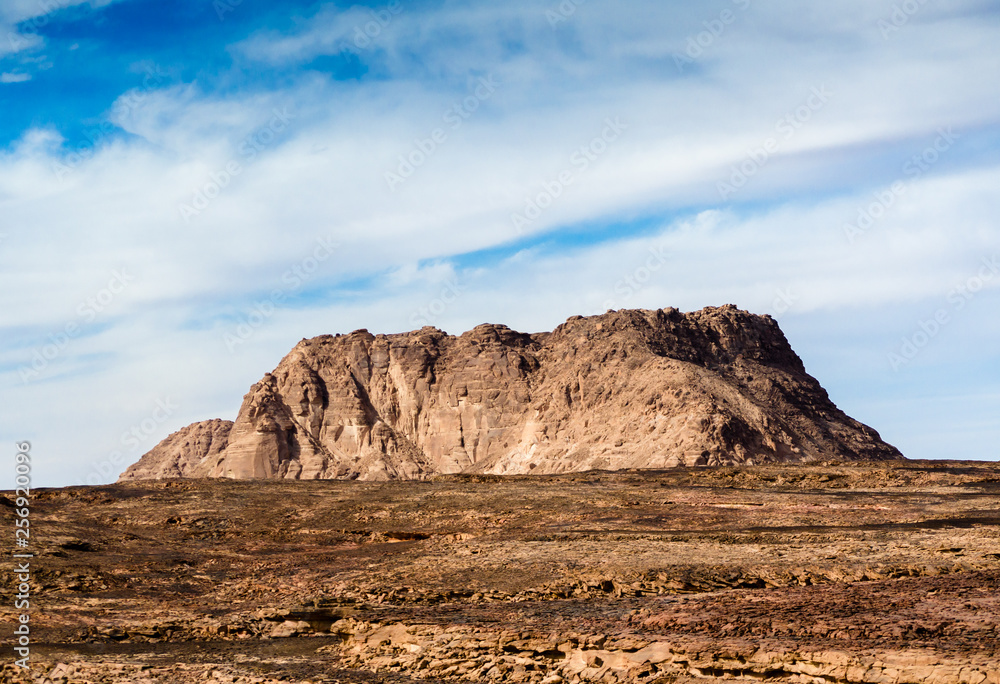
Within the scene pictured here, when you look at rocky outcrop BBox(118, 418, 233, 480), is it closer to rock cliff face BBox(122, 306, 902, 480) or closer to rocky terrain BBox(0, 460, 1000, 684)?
rock cliff face BBox(122, 306, 902, 480)

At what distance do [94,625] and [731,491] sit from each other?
76.4 ft

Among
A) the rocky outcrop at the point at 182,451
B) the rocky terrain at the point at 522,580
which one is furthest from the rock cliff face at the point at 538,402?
the rocky terrain at the point at 522,580

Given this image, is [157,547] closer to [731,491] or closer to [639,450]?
[731,491]

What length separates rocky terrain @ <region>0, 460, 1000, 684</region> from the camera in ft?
46.2

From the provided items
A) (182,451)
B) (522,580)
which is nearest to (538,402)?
(182,451)

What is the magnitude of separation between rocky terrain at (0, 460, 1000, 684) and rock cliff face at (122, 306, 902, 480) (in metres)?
33.5

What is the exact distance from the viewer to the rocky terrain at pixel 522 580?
46.2 feet

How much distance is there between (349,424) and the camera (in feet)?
310

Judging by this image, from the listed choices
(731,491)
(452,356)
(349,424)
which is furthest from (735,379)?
(731,491)

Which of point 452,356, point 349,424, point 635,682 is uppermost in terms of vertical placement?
point 452,356

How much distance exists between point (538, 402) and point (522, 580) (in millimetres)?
66215

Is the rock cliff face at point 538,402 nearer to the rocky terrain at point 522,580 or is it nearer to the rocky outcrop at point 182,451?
the rocky outcrop at point 182,451

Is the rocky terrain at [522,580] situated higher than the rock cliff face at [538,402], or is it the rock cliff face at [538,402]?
the rock cliff face at [538,402]

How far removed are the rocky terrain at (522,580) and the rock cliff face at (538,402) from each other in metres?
33.5
